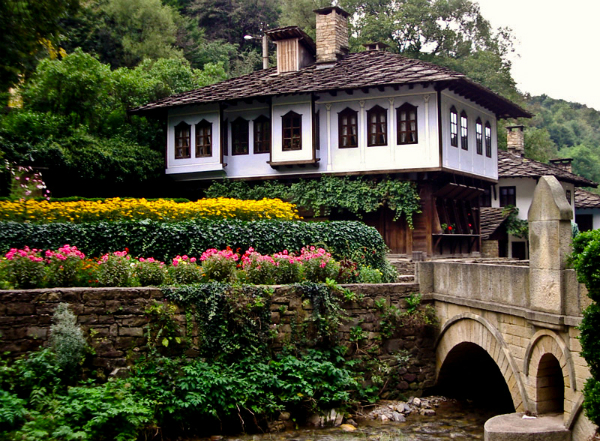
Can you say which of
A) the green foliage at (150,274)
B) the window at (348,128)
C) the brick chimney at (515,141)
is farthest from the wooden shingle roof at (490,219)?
the green foliage at (150,274)

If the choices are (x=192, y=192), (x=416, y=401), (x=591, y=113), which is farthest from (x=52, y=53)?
(x=591, y=113)

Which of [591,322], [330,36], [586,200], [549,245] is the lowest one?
[591,322]

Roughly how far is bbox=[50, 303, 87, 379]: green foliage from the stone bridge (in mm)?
6343

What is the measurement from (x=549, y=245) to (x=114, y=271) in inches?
288

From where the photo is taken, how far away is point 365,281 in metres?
14.9

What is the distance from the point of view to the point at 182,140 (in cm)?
2488

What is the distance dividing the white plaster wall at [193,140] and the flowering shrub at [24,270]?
12.5 metres

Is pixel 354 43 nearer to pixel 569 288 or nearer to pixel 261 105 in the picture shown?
pixel 261 105

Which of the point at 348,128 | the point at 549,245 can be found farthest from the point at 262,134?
the point at 549,245

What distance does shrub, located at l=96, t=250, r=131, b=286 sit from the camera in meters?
12.2

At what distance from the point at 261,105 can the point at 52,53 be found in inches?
424

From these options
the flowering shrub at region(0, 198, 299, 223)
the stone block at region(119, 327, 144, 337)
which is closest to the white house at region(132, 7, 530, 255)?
the flowering shrub at region(0, 198, 299, 223)

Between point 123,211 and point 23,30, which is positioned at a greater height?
point 23,30

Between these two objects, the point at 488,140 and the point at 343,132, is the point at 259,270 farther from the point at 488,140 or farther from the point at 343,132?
the point at 488,140
